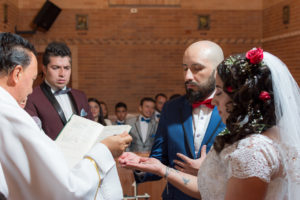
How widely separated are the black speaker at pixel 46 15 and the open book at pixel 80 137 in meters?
8.60

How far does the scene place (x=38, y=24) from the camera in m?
10.2

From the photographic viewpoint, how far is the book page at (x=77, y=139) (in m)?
2.03

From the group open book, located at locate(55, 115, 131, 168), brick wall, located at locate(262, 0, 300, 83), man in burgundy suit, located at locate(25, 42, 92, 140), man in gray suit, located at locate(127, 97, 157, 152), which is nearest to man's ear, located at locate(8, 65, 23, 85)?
open book, located at locate(55, 115, 131, 168)

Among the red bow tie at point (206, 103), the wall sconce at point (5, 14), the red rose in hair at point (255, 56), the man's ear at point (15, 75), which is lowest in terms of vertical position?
the red bow tie at point (206, 103)

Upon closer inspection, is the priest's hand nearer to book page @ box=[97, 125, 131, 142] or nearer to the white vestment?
book page @ box=[97, 125, 131, 142]

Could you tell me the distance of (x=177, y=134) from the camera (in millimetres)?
2650

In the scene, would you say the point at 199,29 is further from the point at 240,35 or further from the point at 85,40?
the point at 85,40

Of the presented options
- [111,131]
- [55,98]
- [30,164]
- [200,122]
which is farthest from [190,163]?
[55,98]

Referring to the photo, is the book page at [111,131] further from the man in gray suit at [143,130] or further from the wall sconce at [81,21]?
the wall sconce at [81,21]

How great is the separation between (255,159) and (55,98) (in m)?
2.53

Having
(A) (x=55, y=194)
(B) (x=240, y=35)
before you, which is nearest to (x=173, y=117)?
(A) (x=55, y=194)

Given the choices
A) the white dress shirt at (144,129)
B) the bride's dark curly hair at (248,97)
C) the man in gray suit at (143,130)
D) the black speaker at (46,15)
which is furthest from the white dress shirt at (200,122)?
the black speaker at (46,15)

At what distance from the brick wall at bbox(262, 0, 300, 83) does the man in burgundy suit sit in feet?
23.0

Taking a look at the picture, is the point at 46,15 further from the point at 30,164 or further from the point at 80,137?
the point at 30,164
